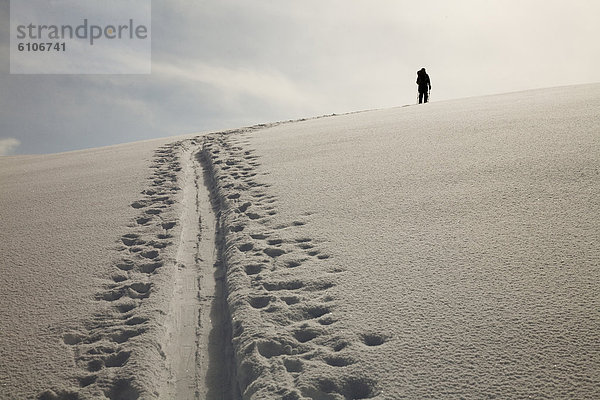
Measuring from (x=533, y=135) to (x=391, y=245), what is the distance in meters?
2.64

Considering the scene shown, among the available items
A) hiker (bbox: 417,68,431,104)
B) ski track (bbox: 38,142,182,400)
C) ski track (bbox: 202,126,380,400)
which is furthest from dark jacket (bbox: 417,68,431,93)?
ski track (bbox: 38,142,182,400)

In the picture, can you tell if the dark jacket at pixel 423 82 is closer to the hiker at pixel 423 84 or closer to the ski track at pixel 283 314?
the hiker at pixel 423 84

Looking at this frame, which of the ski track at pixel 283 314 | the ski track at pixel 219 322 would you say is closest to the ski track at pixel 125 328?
the ski track at pixel 219 322

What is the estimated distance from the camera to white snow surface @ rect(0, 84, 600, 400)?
1.67m

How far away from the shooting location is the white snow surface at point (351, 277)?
5.46 feet

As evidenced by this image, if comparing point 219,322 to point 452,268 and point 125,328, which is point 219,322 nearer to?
point 125,328

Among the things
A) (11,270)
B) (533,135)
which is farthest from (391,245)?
(533,135)

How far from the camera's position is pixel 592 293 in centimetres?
181

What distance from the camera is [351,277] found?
2.31m

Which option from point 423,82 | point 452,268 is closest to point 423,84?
point 423,82

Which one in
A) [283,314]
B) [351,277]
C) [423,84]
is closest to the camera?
[283,314]

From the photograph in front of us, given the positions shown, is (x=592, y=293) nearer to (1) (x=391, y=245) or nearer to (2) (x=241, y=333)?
(1) (x=391, y=245)

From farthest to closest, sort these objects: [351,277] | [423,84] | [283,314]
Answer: [423,84] → [351,277] → [283,314]

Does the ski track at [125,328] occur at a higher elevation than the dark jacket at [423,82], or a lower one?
lower
